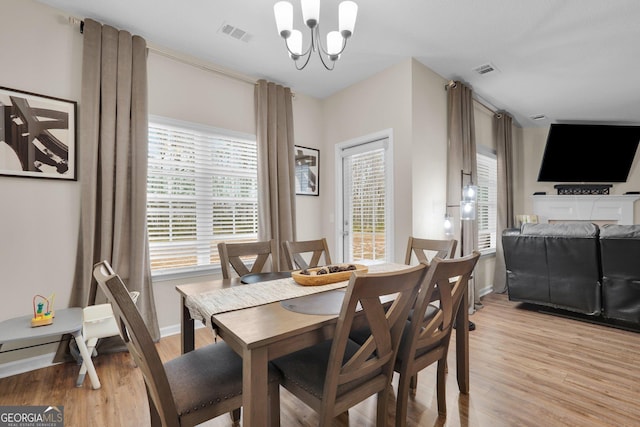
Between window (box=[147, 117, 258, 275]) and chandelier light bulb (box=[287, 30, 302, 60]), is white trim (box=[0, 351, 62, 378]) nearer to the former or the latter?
window (box=[147, 117, 258, 275])

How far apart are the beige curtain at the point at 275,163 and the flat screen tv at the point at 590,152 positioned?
4.66 metres

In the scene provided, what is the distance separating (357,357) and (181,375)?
0.76 meters

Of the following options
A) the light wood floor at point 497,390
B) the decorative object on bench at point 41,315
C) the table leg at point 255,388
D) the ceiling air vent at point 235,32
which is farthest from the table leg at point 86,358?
the ceiling air vent at point 235,32

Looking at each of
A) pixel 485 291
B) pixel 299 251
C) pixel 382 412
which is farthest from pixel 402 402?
pixel 485 291

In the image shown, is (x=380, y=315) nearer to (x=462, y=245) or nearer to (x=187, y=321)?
(x=187, y=321)

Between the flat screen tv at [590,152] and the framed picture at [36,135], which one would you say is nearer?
the framed picture at [36,135]

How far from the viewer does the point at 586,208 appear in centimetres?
522

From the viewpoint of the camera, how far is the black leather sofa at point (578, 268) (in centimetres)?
291

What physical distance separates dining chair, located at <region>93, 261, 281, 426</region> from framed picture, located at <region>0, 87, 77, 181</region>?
1.76 metres

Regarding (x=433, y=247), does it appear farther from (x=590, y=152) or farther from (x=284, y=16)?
(x=590, y=152)

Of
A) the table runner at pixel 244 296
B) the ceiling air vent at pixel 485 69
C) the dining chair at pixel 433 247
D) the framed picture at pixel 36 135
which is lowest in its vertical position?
the table runner at pixel 244 296

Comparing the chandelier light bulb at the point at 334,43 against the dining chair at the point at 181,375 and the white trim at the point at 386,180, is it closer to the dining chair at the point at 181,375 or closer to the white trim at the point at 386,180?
the white trim at the point at 386,180

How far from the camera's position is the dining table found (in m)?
1.04

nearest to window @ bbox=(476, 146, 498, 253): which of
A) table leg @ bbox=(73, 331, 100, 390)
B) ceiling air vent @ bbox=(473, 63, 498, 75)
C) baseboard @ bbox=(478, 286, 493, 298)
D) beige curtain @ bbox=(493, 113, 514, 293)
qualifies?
beige curtain @ bbox=(493, 113, 514, 293)
